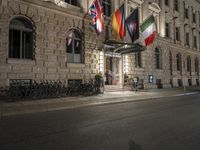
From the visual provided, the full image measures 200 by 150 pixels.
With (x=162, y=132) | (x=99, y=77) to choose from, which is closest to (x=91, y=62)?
(x=99, y=77)

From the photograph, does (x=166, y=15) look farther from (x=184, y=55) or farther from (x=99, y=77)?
(x=99, y=77)

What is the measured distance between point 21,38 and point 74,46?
16.1 ft

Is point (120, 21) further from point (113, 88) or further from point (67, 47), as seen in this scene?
point (113, 88)

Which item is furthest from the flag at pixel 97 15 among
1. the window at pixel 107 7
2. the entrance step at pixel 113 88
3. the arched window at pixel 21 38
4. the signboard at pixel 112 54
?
the entrance step at pixel 113 88

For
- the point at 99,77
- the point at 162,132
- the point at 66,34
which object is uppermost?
the point at 66,34

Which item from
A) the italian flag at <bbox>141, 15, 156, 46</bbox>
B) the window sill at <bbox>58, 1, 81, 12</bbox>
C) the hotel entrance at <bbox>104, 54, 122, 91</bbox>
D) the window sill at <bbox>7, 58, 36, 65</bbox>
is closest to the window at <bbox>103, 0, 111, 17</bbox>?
the window sill at <bbox>58, 1, 81, 12</bbox>

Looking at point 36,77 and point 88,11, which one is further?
point 88,11

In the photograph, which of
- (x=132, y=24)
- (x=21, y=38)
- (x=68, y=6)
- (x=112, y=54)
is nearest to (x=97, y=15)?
(x=68, y=6)

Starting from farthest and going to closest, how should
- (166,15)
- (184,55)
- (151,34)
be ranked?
(184,55), (166,15), (151,34)

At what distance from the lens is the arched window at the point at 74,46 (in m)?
18.6

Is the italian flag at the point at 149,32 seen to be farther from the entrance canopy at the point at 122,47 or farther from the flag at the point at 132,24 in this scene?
the flag at the point at 132,24

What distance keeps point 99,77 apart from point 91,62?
1825mm

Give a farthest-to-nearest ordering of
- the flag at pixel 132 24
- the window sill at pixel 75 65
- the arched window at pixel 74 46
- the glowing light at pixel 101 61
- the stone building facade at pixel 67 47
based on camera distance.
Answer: the glowing light at pixel 101 61 → the flag at pixel 132 24 → the arched window at pixel 74 46 → the window sill at pixel 75 65 → the stone building facade at pixel 67 47

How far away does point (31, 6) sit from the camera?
51.9ft
